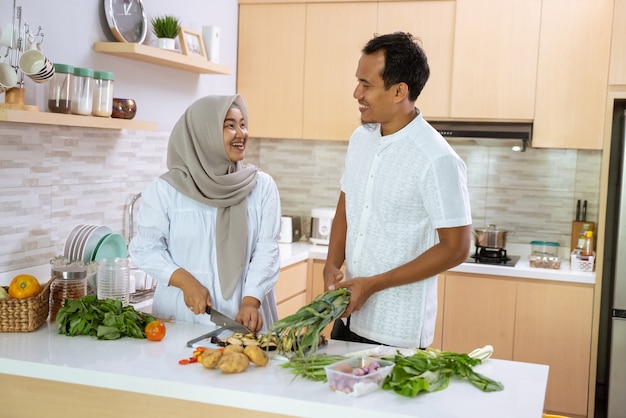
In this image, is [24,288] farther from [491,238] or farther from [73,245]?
[491,238]

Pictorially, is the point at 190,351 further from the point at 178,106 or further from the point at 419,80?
the point at 178,106

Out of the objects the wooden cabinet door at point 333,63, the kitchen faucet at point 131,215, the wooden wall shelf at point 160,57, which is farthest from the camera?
the wooden cabinet door at point 333,63

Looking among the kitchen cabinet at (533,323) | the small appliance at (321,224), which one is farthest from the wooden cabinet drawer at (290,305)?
the kitchen cabinet at (533,323)

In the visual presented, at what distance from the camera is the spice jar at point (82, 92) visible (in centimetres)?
296

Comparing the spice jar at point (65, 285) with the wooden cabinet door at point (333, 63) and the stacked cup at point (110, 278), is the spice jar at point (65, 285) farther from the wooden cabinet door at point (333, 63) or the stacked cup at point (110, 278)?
the wooden cabinet door at point (333, 63)

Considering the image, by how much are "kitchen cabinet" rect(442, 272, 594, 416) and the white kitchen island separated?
2066 mm

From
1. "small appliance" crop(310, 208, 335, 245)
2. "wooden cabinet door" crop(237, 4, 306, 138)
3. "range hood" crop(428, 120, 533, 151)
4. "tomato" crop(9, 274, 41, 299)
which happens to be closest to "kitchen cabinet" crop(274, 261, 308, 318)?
"small appliance" crop(310, 208, 335, 245)

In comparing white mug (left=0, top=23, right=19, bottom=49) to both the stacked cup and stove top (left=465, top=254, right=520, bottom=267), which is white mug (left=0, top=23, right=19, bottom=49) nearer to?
the stacked cup

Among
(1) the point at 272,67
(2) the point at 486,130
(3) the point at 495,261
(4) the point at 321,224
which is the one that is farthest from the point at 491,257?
(1) the point at 272,67

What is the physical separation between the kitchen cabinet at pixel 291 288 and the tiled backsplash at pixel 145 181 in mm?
688

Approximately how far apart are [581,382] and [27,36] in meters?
3.28

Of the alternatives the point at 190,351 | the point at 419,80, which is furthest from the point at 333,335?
the point at 419,80

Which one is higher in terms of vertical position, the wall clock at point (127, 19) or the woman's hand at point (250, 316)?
the wall clock at point (127, 19)

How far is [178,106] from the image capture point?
4.09 m
